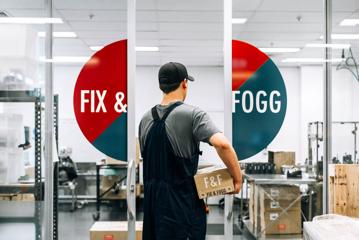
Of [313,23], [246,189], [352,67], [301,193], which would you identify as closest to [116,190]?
[246,189]

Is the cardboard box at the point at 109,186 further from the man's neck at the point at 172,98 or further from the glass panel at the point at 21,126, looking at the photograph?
the man's neck at the point at 172,98

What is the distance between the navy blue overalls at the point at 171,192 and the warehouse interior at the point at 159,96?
1.79 ft

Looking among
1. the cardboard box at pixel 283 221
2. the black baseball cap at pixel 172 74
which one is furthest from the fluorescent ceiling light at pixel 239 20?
the black baseball cap at pixel 172 74

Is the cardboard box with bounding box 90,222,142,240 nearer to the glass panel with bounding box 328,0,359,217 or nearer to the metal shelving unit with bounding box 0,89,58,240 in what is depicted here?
the metal shelving unit with bounding box 0,89,58,240

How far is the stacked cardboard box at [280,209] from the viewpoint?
14.6 feet

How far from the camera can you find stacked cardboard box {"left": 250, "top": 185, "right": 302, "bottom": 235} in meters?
4.45

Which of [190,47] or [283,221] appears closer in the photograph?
[283,221]

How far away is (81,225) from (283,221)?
2.61 metres

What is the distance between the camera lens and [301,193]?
4.56 meters

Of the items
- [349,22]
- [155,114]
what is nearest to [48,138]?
[155,114]

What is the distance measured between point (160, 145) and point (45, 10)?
134cm

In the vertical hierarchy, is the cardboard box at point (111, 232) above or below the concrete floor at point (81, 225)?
above

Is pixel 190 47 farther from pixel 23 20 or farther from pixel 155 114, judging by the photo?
pixel 155 114

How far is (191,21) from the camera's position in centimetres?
473
